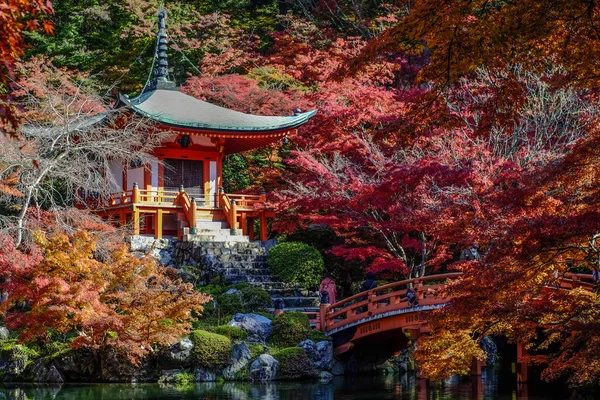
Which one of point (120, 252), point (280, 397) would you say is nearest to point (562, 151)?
point (280, 397)

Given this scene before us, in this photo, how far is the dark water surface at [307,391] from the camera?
1321cm

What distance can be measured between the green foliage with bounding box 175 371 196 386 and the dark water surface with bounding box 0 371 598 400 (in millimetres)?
255

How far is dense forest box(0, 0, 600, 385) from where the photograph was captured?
22.4ft

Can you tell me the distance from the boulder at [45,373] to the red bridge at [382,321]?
5.25 meters

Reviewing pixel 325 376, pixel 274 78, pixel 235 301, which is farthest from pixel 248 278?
pixel 274 78

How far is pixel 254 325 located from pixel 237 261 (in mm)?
3521

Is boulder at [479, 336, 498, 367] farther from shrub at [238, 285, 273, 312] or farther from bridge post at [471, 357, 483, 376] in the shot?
shrub at [238, 285, 273, 312]

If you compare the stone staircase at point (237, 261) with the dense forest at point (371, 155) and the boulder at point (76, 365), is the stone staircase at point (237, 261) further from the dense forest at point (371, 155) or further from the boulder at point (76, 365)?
the boulder at point (76, 365)

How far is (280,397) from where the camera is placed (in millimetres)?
13000

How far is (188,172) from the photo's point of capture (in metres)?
22.2

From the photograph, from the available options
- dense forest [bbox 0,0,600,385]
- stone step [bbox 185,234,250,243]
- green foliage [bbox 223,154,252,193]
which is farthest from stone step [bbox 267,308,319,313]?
green foliage [bbox 223,154,252,193]

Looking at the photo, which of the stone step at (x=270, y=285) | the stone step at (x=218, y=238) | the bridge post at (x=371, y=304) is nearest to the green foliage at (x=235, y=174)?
the stone step at (x=218, y=238)

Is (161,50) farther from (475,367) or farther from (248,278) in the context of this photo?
(475,367)

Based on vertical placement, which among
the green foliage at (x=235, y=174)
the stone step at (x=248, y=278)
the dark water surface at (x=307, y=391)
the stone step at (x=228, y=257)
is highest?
the green foliage at (x=235, y=174)
